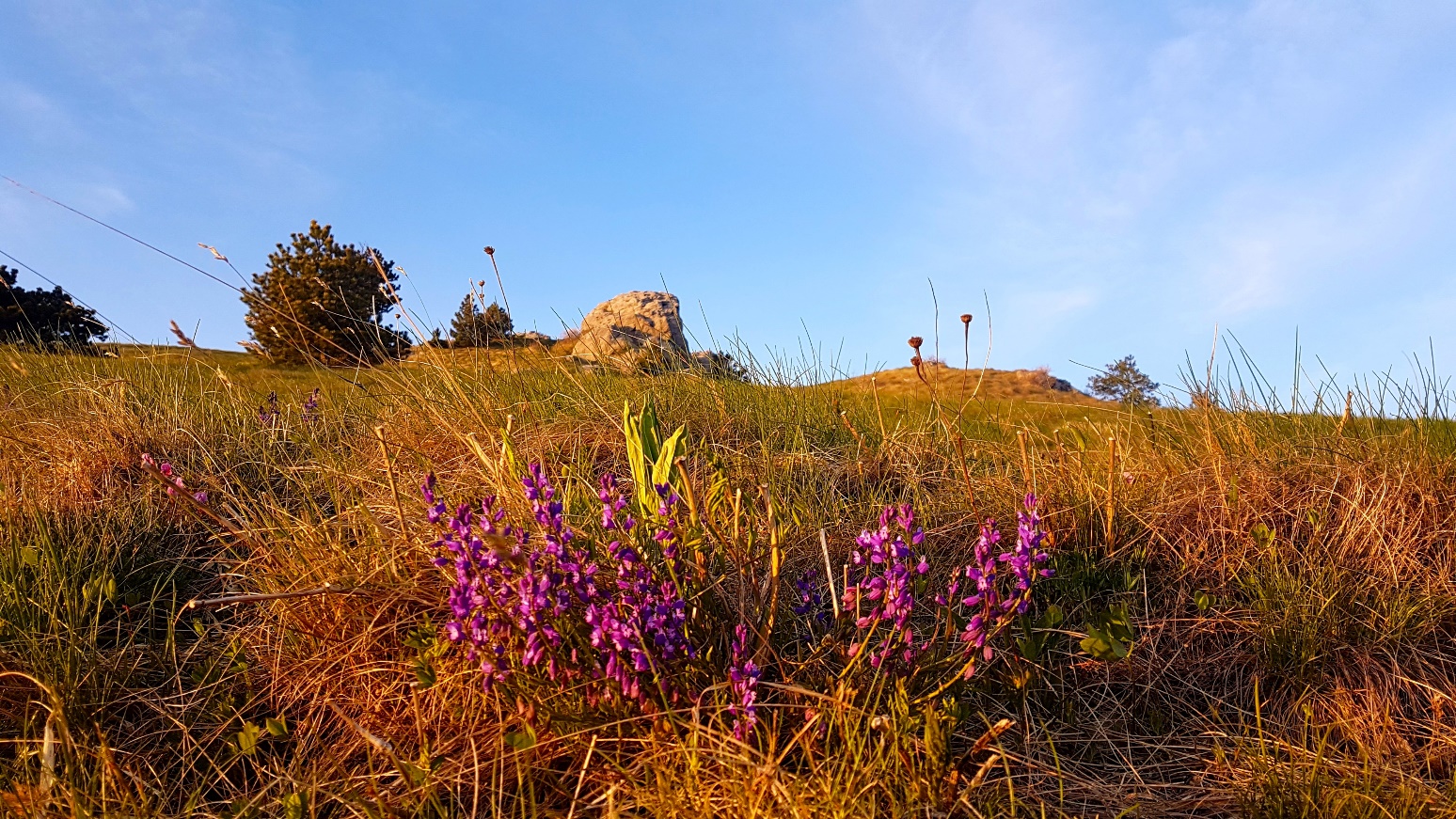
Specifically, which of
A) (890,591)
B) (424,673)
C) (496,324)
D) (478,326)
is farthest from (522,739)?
(478,326)

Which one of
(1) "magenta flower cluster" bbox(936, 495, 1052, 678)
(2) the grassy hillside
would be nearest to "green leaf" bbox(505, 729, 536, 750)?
(2) the grassy hillside

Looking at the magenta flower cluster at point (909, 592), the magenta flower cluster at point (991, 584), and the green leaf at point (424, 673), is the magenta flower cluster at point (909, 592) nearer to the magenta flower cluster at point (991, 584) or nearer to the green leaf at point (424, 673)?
the magenta flower cluster at point (991, 584)

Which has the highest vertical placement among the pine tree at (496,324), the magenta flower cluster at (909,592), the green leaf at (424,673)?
the pine tree at (496,324)

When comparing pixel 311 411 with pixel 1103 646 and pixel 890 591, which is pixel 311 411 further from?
pixel 1103 646

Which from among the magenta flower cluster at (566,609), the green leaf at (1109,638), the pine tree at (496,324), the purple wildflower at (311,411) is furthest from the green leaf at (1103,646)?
the purple wildflower at (311,411)

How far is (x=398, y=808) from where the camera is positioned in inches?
72.3

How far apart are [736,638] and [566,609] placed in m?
0.37

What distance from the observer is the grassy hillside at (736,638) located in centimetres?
178

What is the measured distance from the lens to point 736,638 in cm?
184

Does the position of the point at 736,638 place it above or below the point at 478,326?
below

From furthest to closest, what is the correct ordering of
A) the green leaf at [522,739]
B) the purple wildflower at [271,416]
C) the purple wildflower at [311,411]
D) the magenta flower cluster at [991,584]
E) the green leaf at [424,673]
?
the purple wildflower at [311,411] → the purple wildflower at [271,416] → the green leaf at [424,673] → the magenta flower cluster at [991,584] → the green leaf at [522,739]

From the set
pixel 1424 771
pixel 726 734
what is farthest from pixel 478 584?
pixel 1424 771

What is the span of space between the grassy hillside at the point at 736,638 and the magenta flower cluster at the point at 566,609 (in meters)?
0.02

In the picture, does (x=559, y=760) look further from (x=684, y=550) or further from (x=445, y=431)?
(x=445, y=431)
